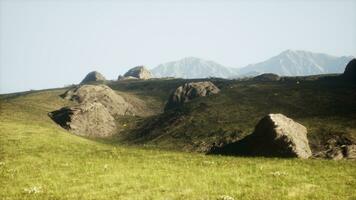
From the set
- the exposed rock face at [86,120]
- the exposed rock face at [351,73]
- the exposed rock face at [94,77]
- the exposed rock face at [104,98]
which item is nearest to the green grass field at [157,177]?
the exposed rock face at [86,120]

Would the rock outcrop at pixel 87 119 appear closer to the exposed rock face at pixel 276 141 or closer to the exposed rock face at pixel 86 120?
the exposed rock face at pixel 86 120

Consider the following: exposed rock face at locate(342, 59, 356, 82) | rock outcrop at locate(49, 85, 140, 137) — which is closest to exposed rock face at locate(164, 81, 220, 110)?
rock outcrop at locate(49, 85, 140, 137)

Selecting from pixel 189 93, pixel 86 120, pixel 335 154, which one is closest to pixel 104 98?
pixel 189 93

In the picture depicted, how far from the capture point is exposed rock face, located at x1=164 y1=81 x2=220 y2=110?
306ft

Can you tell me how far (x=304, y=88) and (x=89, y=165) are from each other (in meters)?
Result: 54.6

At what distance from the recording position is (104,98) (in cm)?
9194

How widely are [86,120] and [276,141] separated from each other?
41648 millimetres

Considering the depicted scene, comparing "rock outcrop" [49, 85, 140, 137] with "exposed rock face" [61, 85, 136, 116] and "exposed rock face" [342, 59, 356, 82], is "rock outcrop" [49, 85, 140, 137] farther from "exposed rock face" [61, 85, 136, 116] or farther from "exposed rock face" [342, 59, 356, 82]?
"exposed rock face" [342, 59, 356, 82]

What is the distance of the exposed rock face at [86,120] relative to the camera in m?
70.6

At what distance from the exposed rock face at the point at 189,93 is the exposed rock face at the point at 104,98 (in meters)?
9.31

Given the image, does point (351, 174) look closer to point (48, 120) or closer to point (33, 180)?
point (33, 180)

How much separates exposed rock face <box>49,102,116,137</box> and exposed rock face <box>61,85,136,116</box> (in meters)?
10.6

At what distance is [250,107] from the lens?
67.6 metres

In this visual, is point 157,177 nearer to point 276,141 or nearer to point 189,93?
point 276,141
